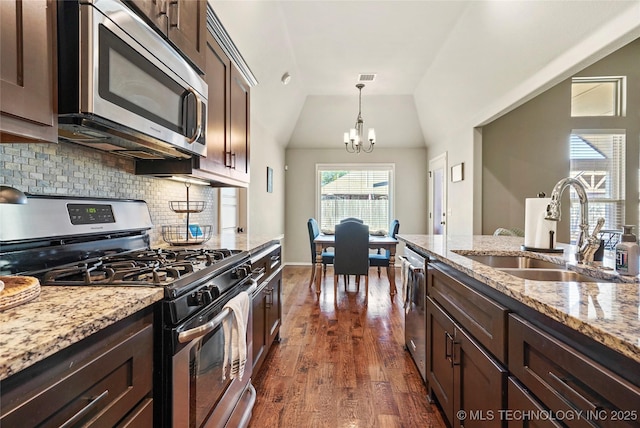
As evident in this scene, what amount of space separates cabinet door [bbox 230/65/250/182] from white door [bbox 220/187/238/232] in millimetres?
750

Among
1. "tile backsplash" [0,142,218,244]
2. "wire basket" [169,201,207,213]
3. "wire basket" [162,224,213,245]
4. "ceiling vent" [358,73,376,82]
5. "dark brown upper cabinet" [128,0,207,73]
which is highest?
"ceiling vent" [358,73,376,82]

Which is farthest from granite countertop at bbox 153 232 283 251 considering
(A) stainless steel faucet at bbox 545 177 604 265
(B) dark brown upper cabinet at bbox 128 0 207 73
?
(A) stainless steel faucet at bbox 545 177 604 265

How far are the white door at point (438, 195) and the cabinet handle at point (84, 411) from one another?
5232 mm

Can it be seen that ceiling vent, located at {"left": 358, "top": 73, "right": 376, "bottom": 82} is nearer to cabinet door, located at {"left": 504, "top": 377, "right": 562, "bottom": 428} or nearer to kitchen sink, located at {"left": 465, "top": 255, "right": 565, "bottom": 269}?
kitchen sink, located at {"left": 465, "top": 255, "right": 565, "bottom": 269}

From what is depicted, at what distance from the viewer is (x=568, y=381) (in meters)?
0.75

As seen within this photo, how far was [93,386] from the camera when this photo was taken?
2.26 ft

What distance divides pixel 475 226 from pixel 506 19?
2467mm

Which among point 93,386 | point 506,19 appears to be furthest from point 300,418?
point 506,19

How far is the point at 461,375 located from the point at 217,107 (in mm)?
1934

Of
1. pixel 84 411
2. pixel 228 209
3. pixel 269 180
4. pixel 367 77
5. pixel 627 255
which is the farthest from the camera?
pixel 269 180

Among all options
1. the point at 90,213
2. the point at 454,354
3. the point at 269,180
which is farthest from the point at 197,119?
the point at 269,180

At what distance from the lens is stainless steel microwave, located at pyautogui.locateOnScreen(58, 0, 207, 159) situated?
3.04ft

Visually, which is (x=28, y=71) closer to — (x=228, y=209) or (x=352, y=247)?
(x=228, y=209)

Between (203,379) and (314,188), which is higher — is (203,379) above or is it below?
below
